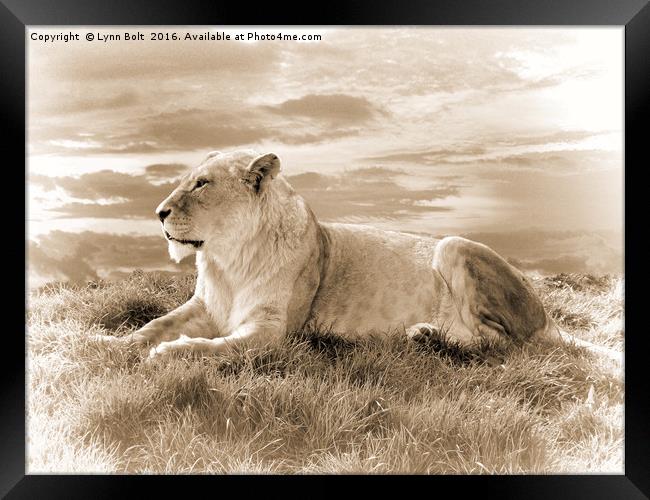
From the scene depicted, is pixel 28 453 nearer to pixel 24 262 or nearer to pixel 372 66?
pixel 24 262

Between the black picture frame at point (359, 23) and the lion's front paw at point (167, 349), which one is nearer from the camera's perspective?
the lion's front paw at point (167, 349)

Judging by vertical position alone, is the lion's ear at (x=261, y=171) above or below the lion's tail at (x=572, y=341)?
above

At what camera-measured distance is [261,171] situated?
3.67 m

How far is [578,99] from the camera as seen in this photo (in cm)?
368

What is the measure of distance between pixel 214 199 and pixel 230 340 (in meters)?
0.80

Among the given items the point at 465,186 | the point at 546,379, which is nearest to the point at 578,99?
the point at 465,186

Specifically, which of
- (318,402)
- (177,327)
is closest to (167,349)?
(177,327)

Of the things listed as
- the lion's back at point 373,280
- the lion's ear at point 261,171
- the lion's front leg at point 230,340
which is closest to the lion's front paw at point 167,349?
the lion's front leg at point 230,340

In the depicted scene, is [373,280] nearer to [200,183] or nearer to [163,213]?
[200,183]

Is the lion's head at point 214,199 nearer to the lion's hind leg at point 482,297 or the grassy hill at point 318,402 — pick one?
the grassy hill at point 318,402

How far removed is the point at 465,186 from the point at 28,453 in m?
2.79

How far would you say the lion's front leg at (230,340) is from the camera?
11.4 ft

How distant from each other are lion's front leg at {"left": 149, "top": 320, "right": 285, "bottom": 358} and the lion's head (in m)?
0.51

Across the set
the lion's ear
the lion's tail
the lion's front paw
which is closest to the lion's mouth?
the lion's ear
